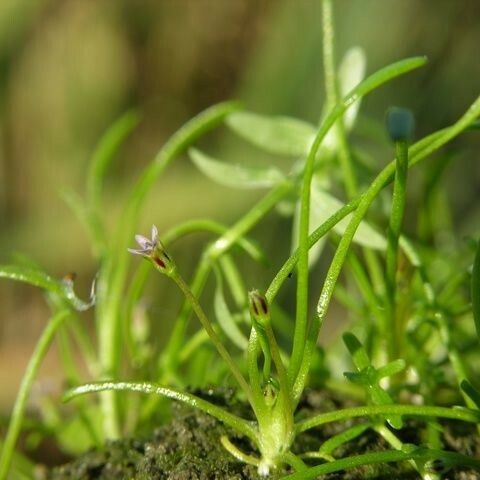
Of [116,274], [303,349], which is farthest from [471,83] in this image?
[303,349]

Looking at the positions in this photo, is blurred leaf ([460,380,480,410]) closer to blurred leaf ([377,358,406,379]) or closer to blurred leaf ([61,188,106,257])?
blurred leaf ([377,358,406,379])

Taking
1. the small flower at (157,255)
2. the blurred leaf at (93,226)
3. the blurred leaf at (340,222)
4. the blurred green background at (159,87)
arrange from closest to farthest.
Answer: the small flower at (157,255) < the blurred leaf at (340,222) < the blurred leaf at (93,226) < the blurred green background at (159,87)

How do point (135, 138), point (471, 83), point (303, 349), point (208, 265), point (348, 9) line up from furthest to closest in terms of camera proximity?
1. point (135, 138)
2. point (471, 83)
3. point (348, 9)
4. point (208, 265)
5. point (303, 349)

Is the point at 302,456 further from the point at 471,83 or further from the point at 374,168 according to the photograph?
the point at 471,83

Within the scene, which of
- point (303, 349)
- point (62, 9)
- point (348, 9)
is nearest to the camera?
point (303, 349)

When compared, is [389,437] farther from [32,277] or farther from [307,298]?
[32,277]

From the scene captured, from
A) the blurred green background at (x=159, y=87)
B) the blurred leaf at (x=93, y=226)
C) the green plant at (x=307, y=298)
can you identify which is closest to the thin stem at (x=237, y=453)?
the green plant at (x=307, y=298)

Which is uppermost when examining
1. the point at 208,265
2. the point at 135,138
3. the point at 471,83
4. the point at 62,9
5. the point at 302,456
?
the point at 62,9

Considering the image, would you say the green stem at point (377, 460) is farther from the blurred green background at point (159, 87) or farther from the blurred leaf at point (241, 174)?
the blurred green background at point (159, 87)

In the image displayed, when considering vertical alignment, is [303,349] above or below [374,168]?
below
